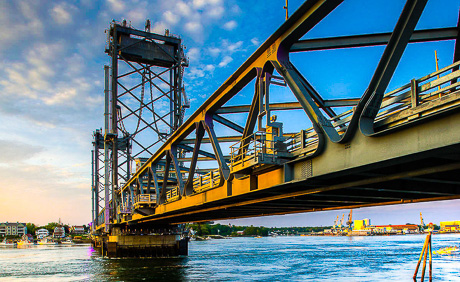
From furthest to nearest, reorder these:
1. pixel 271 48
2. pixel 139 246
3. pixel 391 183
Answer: pixel 139 246 → pixel 271 48 → pixel 391 183

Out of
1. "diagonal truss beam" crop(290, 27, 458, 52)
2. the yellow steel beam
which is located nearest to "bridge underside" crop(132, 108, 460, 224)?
"diagonal truss beam" crop(290, 27, 458, 52)

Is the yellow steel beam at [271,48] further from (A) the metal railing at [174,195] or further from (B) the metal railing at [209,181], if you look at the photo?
(A) the metal railing at [174,195]

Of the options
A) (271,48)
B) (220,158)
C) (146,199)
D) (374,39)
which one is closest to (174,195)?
(146,199)

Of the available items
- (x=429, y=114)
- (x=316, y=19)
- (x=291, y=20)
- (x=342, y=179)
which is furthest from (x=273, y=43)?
(x=429, y=114)

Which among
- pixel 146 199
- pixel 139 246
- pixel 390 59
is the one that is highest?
pixel 390 59

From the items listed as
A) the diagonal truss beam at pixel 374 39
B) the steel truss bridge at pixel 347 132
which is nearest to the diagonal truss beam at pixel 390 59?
the steel truss bridge at pixel 347 132

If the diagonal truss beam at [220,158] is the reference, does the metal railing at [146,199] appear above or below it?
below

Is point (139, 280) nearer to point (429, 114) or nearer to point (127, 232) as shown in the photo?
point (127, 232)

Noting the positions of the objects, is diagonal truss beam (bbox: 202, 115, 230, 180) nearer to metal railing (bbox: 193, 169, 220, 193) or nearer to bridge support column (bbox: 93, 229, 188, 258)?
metal railing (bbox: 193, 169, 220, 193)

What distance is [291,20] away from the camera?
561 inches

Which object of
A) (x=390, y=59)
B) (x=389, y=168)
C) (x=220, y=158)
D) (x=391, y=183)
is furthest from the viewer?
(x=220, y=158)

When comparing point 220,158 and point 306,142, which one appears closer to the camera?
point 306,142

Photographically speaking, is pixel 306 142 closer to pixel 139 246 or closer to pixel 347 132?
pixel 347 132

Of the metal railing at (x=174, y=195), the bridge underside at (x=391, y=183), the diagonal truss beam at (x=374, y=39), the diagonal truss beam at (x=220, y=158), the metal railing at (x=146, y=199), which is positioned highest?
the diagonal truss beam at (x=374, y=39)
